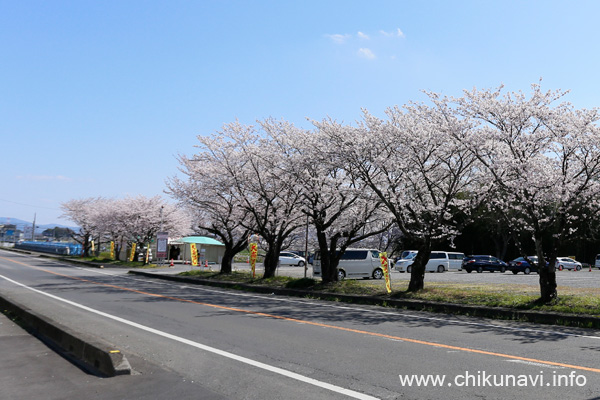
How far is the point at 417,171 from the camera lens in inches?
685

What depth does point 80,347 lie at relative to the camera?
22.4 feet

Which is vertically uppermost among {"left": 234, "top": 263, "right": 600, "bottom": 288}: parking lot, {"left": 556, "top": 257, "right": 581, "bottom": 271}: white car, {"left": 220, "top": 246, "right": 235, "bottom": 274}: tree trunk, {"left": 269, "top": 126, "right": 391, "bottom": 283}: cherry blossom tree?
{"left": 269, "top": 126, "right": 391, "bottom": 283}: cherry blossom tree

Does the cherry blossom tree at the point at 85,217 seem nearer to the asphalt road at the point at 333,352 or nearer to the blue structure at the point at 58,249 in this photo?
the blue structure at the point at 58,249

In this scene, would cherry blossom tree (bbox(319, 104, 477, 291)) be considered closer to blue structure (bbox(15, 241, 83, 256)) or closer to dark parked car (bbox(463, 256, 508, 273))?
dark parked car (bbox(463, 256, 508, 273))

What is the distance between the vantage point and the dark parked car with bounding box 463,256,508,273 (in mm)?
41312

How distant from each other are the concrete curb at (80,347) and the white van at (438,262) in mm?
31013

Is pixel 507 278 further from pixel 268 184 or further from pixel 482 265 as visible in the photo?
pixel 268 184

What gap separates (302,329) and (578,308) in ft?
23.5

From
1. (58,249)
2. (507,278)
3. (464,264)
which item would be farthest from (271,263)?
(58,249)

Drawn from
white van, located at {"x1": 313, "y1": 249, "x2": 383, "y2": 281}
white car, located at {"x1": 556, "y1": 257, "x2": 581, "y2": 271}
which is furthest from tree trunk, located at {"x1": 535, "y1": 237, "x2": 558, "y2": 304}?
white car, located at {"x1": 556, "y1": 257, "x2": 581, "y2": 271}

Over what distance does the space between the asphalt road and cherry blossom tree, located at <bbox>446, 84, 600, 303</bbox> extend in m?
3.59

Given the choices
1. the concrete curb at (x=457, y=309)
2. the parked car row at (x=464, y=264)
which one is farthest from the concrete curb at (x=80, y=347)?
the parked car row at (x=464, y=264)

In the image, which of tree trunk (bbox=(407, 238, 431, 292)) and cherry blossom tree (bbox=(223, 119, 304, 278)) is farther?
cherry blossom tree (bbox=(223, 119, 304, 278))

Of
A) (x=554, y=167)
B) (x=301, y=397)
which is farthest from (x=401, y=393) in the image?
(x=554, y=167)
